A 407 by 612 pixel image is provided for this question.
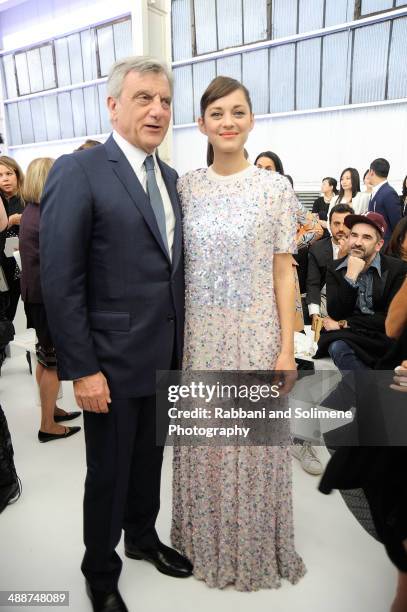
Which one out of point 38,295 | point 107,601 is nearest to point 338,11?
point 38,295

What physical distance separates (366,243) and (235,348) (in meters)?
1.35

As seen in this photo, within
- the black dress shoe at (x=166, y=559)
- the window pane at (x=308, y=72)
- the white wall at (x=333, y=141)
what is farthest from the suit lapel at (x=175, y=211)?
the window pane at (x=308, y=72)

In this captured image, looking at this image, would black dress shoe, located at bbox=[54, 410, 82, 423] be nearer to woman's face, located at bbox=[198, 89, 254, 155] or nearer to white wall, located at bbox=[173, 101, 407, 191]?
woman's face, located at bbox=[198, 89, 254, 155]

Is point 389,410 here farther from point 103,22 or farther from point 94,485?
point 103,22

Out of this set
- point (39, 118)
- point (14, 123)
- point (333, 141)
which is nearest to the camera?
point (333, 141)

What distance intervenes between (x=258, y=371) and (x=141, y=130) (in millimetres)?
764

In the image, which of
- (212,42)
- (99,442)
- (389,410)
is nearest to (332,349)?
(389,410)

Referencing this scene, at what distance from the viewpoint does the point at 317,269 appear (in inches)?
122

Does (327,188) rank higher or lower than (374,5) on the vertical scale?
lower

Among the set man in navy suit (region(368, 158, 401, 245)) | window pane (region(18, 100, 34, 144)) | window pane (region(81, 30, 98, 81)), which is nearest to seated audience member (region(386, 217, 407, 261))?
man in navy suit (region(368, 158, 401, 245))

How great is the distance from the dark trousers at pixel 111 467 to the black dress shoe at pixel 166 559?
0.19 m

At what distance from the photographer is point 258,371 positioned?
1.40 meters

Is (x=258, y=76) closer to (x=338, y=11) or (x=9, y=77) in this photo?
(x=338, y=11)

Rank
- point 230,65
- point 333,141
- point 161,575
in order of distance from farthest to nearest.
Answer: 1. point 230,65
2. point 333,141
3. point 161,575
